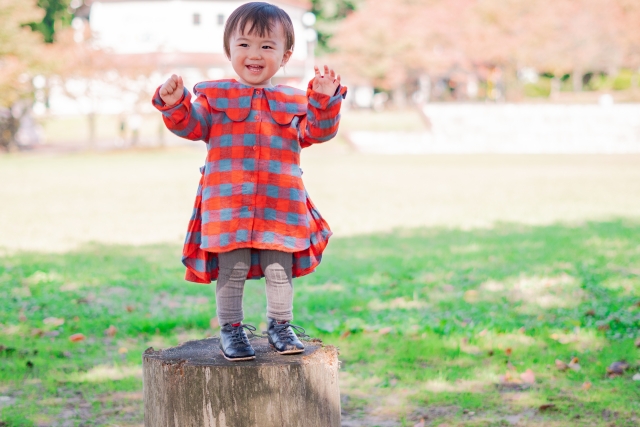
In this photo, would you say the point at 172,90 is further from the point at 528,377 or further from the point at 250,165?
the point at 528,377

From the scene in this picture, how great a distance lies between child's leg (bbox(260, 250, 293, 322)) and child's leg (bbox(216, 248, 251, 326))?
3.0 inches

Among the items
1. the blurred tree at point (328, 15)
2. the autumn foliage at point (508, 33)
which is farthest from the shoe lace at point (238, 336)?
the blurred tree at point (328, 15)

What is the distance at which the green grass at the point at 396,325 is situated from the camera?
14.1 ft

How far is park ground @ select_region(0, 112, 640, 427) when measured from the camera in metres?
4.34

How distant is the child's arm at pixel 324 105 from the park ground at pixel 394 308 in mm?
1787

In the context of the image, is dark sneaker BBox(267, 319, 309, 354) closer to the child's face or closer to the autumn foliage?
the child's face

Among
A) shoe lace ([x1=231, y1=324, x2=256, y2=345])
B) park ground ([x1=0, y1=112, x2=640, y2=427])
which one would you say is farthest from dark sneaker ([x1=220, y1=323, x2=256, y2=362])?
park ground ([x1=0, y1=112, x2=640, y2=427])

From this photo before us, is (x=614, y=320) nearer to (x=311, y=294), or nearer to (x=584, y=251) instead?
(x=311, y=294)

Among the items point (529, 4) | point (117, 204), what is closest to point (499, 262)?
point (117, 204)

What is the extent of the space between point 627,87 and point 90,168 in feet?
Result: 119

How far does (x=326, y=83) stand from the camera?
9.30 ft

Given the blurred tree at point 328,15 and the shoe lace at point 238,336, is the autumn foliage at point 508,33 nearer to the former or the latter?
the blurred tree at point 328,15

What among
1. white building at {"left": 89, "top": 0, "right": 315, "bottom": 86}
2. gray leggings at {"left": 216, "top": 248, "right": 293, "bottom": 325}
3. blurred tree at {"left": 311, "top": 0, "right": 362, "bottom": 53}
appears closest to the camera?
gray leggings at {"left": 216, "top": 248, "right": 293, "bottom": 325}

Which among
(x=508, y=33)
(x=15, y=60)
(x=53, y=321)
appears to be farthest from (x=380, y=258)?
(x=508, y=33)
